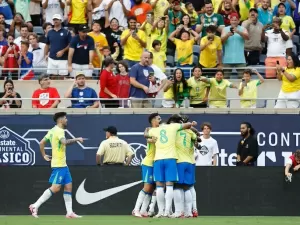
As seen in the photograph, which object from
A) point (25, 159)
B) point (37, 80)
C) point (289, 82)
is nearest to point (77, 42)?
point (37, 80)

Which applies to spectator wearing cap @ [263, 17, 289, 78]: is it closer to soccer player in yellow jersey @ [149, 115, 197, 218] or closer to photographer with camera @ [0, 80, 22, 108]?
photographer with camera @ [0, 80, 22, 108]

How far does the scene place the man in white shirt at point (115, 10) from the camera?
28.3 metres

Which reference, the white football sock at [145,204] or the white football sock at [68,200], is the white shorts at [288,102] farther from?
the white football sock at [68,200]

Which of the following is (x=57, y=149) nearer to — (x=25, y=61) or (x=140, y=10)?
(x=25, y=61)

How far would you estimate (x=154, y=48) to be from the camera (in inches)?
1040

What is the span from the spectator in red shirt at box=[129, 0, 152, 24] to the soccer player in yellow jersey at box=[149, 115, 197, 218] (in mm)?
7898

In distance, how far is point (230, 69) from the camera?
2630 centimetres

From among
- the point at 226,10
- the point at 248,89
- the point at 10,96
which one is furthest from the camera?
the point at 226,10

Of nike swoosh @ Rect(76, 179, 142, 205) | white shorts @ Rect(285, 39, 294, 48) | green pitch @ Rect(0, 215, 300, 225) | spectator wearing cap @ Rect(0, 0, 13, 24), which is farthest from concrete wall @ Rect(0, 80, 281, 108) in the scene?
green pitch @ Rect(0, 215, 300, 225)

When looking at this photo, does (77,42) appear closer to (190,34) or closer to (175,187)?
(190,34)

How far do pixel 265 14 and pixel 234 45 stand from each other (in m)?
1.96

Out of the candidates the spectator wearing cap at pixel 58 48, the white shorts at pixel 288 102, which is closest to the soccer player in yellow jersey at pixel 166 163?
the white shorts at pixel 288 102

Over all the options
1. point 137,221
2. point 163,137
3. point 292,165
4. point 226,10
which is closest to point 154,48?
point 226,10

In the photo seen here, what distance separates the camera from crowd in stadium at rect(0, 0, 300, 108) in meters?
25.0
